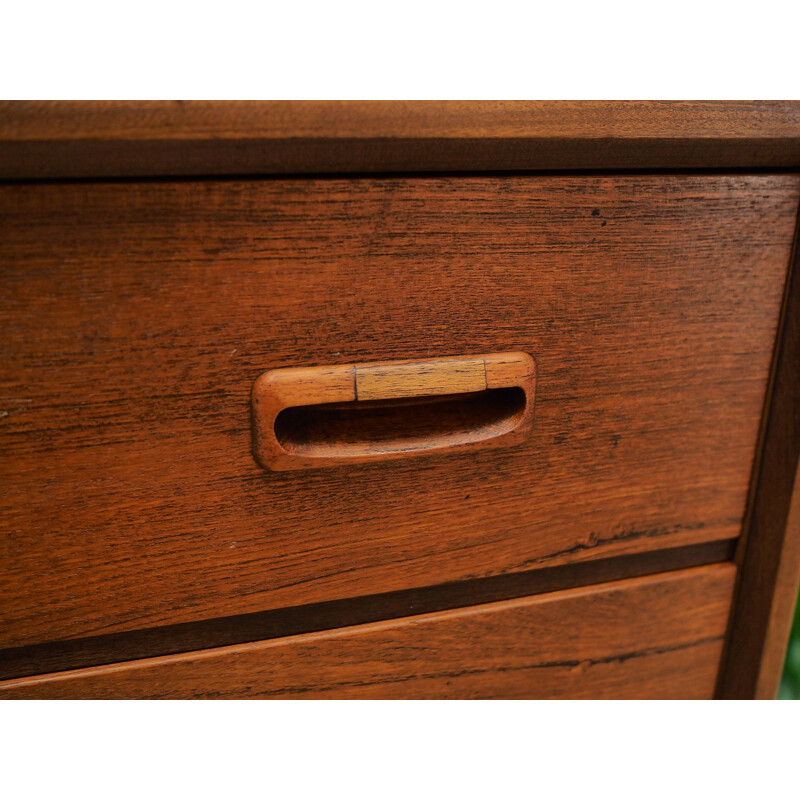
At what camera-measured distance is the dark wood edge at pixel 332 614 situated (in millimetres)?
277

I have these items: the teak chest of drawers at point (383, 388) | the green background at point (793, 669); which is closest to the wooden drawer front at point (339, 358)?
the teak chest of drawers at point (383, 388)

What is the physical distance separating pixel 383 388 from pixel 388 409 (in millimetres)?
28

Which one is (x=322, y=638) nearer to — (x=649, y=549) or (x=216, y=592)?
(x=216, y=592)

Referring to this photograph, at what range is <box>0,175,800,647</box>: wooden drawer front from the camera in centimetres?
24

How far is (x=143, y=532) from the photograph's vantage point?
266 millimetres

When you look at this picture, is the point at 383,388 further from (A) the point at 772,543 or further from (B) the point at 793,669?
(B) the point at 793,669

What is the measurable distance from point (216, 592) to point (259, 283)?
5.3 inches

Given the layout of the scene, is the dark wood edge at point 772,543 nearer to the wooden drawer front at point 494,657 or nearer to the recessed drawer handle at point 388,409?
the wooden drawer front at point 494,657

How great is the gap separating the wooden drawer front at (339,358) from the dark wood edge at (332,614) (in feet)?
0.04

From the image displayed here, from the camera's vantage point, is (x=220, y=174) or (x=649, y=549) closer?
(x=220, y=174)

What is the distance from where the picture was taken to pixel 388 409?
29 centimetres

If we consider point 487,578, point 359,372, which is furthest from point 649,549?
point 359,372

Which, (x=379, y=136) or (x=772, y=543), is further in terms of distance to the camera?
(x=772, y=543)

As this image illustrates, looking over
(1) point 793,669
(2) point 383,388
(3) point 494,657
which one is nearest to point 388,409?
(2) point 383,388
